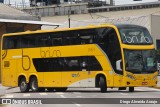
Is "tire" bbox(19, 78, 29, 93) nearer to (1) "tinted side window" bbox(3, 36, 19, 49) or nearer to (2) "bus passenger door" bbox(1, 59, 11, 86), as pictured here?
(2) "bus passenger door" bbox(1, 59, 11, 86)

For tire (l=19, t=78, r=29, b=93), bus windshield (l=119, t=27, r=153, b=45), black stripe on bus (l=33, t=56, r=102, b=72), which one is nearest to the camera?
bus windshield (l=119, t=27, r=153, b=45)

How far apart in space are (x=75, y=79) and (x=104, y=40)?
3270 mm

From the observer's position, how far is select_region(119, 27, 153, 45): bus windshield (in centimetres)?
2977

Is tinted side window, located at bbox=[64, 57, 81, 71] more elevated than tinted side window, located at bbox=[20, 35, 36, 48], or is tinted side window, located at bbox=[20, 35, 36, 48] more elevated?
tinted side window, located at bbox=[20, 35, 36, 48]

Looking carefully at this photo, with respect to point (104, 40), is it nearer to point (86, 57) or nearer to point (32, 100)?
point (86, 57)

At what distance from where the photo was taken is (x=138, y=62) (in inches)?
1169

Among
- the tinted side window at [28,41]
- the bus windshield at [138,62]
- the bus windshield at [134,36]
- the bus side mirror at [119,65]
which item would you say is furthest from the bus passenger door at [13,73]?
the bus windshield at [138,62]

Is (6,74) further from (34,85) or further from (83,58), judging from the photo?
(83,58)

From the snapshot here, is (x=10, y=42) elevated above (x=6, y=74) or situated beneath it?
elevated above

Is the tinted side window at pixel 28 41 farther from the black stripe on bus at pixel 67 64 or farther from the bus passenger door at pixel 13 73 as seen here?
the bus passenger door at pixel 13 73

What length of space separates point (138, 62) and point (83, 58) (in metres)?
3.55

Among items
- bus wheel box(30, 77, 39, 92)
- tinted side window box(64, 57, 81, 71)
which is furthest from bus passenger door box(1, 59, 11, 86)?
tinted side window box(64, 57, 81, 71)

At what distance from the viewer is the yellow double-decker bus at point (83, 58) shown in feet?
97.3

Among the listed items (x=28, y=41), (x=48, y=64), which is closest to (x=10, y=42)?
(x=28, y=41)
